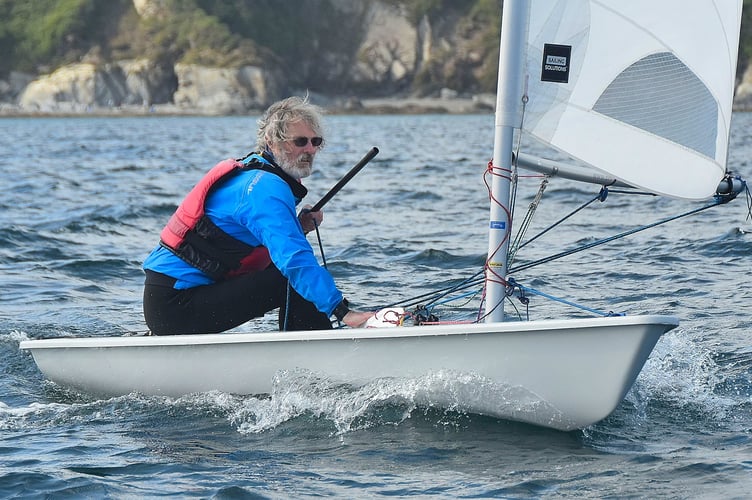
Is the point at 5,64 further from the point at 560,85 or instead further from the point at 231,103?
the point at 560,85

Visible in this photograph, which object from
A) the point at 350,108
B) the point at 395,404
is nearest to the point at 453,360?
the point at 395,404

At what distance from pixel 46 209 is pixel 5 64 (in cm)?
8242

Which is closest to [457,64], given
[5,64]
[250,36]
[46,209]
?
[250,36]

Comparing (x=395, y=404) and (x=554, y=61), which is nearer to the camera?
(x=554, y=61)

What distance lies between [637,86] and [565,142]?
14.8 inches

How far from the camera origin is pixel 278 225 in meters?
4.03

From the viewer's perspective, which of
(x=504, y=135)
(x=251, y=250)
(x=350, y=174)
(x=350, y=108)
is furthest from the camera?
(x=350, y=108)

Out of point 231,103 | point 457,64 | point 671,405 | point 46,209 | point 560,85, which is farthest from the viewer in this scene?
point 457,64

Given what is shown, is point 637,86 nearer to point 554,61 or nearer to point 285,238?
point 554,61

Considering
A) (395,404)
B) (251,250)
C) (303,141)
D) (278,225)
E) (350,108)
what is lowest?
(395,404)

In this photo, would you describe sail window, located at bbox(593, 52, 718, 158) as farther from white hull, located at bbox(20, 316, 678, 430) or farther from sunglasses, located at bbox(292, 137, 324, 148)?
sunglasses, located at bbox(292, 137, 324, 148)

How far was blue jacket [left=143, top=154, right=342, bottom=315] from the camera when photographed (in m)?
4.04

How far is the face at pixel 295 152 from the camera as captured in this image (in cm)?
420

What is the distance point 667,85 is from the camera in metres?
4.13
